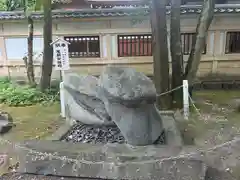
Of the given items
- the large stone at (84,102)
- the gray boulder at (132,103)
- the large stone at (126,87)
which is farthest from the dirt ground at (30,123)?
the large stone at (126,87)

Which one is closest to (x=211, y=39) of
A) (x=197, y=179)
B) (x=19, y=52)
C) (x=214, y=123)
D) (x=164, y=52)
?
(x=164, y=52)

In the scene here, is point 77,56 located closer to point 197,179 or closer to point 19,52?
point 19,52

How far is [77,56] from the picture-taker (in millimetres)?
11867

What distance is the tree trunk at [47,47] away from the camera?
983 cm

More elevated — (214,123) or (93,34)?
(93,34)

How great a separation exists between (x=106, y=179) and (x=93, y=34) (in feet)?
25.9

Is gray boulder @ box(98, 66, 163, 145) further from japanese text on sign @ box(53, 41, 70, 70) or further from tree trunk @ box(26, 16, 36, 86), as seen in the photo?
tree trunk @ box(26, 16, 36, 86)

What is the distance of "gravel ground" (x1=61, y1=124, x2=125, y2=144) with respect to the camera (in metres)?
5.20

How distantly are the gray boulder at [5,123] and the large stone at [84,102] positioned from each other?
246 centimetres

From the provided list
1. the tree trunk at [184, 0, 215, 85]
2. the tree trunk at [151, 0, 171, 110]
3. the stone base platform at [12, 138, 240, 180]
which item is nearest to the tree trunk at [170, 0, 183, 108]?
the tree trunk at [184, 0, 215, 85]

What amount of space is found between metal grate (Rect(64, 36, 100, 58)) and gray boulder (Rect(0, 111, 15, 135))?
14.2 ft

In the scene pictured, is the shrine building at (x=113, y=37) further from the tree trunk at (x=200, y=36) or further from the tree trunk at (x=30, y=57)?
the tree trunk at (x=200, y=36)

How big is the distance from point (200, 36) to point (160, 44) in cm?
126

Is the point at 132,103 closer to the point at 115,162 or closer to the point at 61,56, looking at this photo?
the point at 115,162
